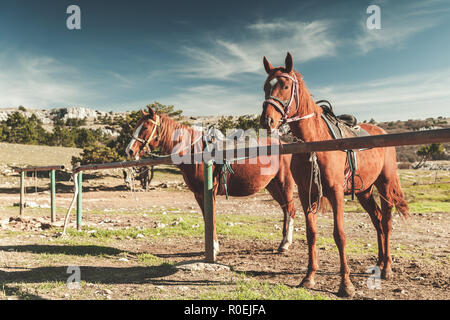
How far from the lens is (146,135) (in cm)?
657

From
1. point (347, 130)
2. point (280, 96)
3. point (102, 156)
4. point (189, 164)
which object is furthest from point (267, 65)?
point (102, 156)

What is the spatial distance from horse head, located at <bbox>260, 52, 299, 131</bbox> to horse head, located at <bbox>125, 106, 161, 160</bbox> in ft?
11.4

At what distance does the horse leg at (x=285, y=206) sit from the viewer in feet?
21.0

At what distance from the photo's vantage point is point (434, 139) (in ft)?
9.22

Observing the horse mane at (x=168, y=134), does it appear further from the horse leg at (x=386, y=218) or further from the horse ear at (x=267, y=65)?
the horse leg at (x=386, y=218)

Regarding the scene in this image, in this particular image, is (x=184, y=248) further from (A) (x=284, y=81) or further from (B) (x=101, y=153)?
(B) (x=101, y=153)

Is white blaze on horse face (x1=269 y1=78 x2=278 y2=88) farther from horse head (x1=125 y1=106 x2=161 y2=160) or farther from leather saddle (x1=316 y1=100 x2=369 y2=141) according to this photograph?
horse head (x1=125 y1=106 x2=161 y2=160)

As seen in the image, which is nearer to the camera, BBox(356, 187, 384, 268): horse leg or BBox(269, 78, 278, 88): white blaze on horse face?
BBox(269, 78, 278, 88): white blaze on horse face

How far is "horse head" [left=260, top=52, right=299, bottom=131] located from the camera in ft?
11.3

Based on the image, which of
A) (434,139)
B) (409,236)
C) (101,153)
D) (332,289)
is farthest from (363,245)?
(101,153)

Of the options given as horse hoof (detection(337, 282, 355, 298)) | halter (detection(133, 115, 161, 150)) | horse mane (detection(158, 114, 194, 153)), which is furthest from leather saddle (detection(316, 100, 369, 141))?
halter (detection(133, 115, 161, 150))

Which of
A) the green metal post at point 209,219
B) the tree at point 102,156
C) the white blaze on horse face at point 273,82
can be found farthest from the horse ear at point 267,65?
the tree at point 102,156

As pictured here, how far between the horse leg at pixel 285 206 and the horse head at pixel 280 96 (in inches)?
138

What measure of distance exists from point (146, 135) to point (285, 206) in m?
3.56
